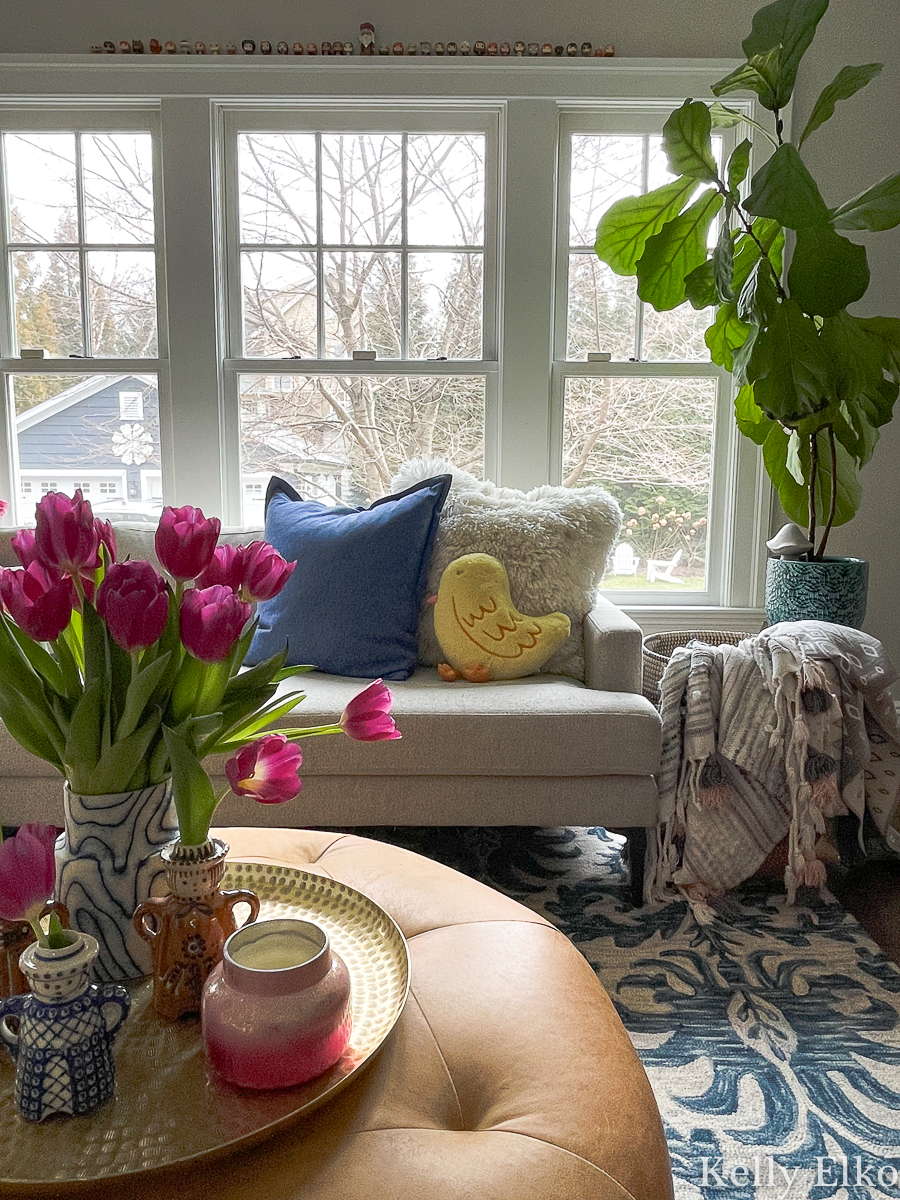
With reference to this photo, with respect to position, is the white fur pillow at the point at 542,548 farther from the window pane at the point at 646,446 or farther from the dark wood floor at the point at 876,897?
the dark wood floor at the point at 876,897

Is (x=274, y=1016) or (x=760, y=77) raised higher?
A: (x=760, y=77)

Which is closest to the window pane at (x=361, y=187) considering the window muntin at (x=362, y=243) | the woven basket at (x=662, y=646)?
the window muntin at (x=362, y=243)

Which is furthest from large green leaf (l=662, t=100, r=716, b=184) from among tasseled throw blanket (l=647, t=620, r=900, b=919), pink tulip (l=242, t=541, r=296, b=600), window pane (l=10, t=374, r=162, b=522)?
pink tulip (l=242, t=541, r=296, b=600)

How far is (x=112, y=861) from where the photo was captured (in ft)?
3.27

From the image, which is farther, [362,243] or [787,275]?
[362,243]

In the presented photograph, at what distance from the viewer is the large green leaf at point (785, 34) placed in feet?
8.26

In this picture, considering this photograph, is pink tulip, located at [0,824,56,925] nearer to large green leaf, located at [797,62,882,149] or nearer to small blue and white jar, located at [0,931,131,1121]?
small blue and white jar, located at [0,931,131,1121]

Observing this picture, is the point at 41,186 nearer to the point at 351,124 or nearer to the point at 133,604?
the point at 351,124

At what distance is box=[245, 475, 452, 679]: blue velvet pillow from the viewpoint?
8.44 feet

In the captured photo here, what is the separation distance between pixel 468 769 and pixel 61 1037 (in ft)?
5.02

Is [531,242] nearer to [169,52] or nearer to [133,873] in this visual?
[169,52]

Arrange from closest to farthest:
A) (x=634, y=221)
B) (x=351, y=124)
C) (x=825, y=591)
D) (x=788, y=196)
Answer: (x=788, y=196) < (x=825, y=591) < (x=634, y=221) < (x=351, y=124)

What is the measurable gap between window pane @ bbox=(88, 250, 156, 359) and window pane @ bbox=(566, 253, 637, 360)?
1444 millimetres

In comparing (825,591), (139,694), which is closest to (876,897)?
(825,591)
